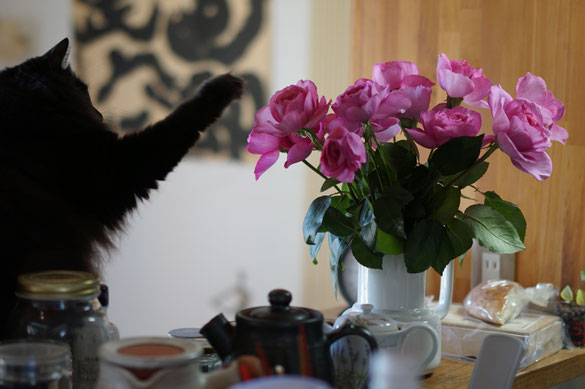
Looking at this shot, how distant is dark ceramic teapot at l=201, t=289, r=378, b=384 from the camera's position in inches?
20.9

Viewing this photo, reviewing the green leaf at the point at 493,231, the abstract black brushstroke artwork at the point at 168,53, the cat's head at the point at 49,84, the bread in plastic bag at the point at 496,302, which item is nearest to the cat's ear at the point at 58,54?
the cat's head at the point at 49,84

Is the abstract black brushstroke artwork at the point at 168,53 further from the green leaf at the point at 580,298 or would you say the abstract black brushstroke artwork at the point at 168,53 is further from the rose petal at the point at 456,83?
the rose petal at the point at 456,83

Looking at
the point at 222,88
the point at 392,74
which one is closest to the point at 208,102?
the point at 222,88

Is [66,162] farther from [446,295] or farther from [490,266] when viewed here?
[490,266]

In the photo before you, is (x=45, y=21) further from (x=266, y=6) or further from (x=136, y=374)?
(x=136, y=374)

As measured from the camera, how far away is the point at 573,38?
1449mm

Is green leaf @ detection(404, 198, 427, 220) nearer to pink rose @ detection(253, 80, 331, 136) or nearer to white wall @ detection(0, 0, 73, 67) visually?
pink rose @ detection(253, 80, 331, 136)

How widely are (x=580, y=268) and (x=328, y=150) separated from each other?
919 millimetres

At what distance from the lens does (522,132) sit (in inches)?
32.0

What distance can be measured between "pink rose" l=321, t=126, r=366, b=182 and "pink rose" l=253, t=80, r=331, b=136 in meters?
0.05

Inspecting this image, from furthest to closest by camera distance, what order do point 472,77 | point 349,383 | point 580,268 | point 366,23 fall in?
point 366,23 → point 580,268 → point 472,77 → point 349,383

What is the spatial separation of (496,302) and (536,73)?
595mm

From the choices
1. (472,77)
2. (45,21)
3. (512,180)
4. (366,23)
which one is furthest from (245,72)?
(472,77)

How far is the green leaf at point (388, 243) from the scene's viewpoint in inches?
34.4
